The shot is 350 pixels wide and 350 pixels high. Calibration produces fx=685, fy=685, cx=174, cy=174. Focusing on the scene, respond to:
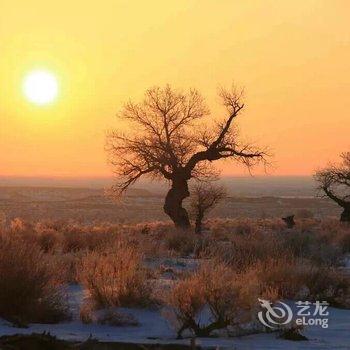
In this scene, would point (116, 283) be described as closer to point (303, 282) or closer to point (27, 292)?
point (27, 292)

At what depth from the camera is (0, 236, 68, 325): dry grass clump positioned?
28.3ft

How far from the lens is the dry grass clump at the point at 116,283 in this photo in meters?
9.51

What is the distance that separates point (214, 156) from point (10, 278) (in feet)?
84.1

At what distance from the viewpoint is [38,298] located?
8953mm

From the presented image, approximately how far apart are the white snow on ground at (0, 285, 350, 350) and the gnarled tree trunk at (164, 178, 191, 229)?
24492mm

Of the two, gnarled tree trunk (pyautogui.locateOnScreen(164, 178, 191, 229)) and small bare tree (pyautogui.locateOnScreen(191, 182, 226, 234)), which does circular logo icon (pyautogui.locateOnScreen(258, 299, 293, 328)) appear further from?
small bare tree (pyautogui.locateOnScreen(191, 182, 226, 234))

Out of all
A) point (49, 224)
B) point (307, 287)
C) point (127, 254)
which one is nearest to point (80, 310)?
→ point (127, 254)

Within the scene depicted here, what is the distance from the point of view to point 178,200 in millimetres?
34062

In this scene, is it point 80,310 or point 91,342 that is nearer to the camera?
point 91,342

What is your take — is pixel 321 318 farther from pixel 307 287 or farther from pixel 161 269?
pixel 161 269

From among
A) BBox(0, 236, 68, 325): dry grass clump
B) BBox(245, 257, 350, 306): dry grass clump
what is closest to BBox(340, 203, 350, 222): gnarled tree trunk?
BBox(245, 257, 350, 306): dry grass clump

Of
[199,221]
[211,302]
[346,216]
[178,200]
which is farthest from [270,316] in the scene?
[346,216]

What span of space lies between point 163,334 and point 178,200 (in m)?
26.0
